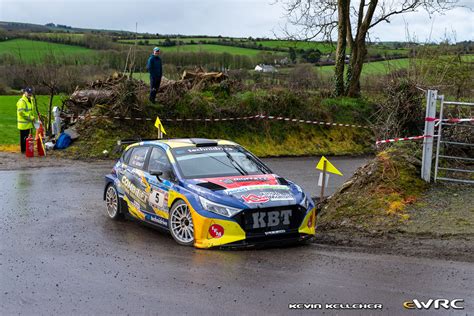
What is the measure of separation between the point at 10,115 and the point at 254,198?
4084 centimetres

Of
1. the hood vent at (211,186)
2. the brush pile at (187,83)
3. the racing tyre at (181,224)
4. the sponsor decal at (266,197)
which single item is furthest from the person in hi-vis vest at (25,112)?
the sponsor decal at (266,197)

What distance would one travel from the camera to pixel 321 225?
11.3 meters

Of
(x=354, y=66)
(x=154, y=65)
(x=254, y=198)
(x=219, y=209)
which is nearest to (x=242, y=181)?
(x=254, y=198)

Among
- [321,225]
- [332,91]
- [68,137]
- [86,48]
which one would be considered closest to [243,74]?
[332,91]

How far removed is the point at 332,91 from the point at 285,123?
489 centimetres

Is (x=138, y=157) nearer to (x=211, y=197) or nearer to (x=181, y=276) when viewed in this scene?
(x=211, y=197)

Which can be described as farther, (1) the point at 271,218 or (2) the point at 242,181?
(2) the point at 242,181

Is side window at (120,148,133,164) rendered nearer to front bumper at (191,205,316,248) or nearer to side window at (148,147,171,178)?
side window at (148,147,171,178)

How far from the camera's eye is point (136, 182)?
37.3ft

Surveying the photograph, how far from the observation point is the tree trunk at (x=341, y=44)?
2950 centimetres

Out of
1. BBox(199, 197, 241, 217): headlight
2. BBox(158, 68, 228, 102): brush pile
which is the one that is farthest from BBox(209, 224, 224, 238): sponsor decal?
BBox(158, 68, 228, 102): brush pile

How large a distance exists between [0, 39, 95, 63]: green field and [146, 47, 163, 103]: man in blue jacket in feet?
22.1

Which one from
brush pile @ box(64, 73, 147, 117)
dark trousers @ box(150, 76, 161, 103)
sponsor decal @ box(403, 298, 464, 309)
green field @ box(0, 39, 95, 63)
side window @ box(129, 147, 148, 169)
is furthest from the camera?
green field @ box(0, 39, 95, 63)

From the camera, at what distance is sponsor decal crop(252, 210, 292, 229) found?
9.27 meters
